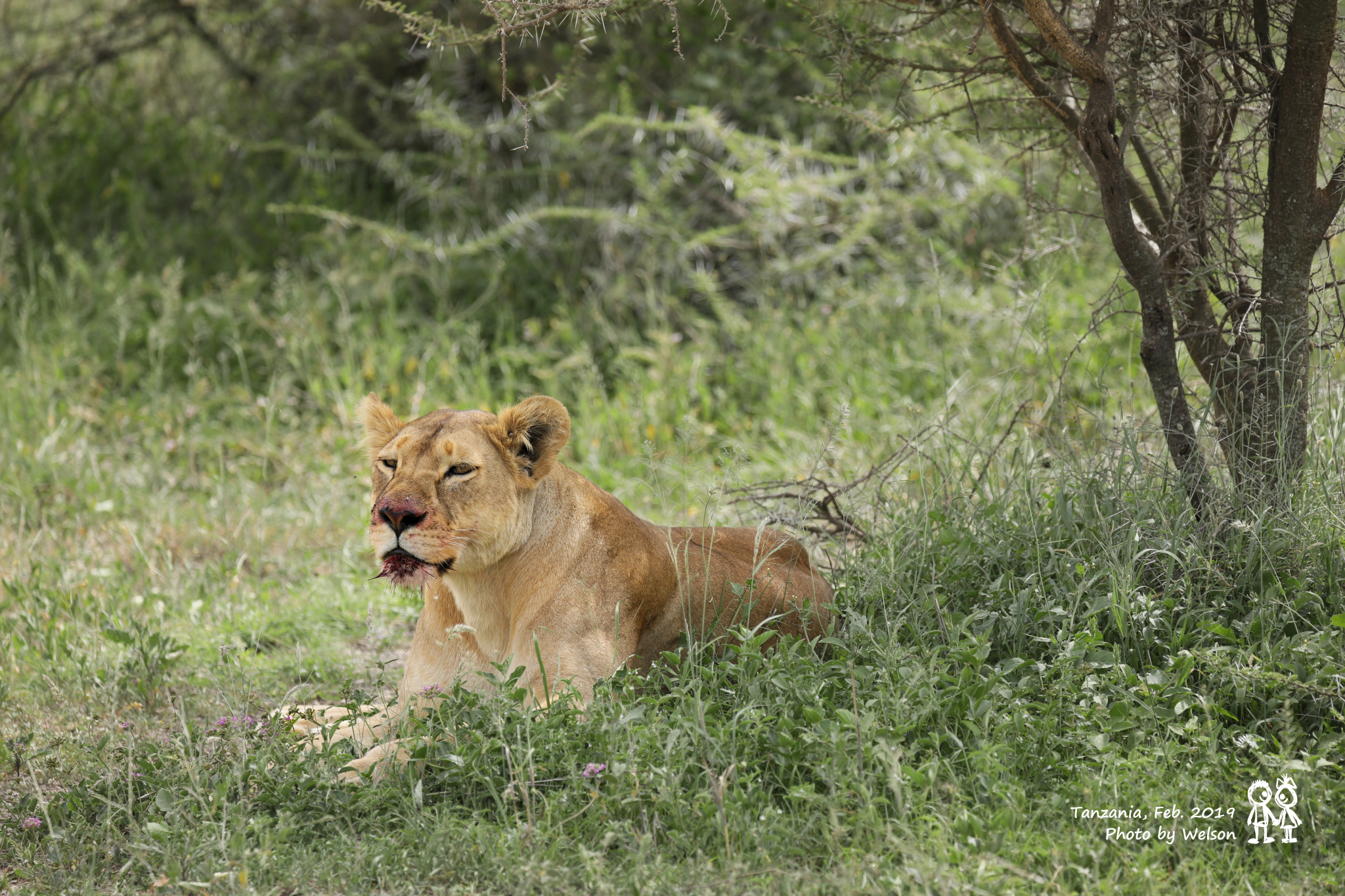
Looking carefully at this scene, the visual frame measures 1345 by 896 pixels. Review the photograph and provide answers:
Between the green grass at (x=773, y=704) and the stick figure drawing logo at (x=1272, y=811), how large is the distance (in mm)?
32

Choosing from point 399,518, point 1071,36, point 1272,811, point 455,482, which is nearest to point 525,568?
point 455,482

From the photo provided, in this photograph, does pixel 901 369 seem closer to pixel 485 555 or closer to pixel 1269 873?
pixel 485 555

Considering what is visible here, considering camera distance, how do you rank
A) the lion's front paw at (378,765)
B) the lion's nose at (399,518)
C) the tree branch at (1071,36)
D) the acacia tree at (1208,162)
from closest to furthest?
the lion's front paw at (378,765), the lion's nose at (399,518), the tree branch at (1071,36), the acacia tree at (1208,162)

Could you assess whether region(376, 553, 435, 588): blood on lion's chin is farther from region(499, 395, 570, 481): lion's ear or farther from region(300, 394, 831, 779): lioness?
region(499, 395, 570, 481): lion's ear

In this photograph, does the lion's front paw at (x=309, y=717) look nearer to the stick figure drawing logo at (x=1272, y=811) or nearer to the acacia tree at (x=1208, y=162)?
the acacia tree at (x=1208, y=162)

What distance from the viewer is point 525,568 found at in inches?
137

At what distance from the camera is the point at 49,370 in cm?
679

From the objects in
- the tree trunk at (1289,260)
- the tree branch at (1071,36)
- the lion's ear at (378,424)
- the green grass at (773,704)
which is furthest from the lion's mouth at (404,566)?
the tree trunk at (1289,260)

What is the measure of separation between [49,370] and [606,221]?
3290mm

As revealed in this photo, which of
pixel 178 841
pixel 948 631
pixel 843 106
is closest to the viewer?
pixel 178 841

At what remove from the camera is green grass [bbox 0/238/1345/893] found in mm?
2709

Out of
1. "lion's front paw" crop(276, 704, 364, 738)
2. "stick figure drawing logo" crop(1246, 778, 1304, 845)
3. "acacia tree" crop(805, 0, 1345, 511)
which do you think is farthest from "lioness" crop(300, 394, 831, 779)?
"acacia tree" crop(805, 0, 1345, 511)

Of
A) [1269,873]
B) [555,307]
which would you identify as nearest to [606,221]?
[555,307]

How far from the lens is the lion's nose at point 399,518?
3.20 m
